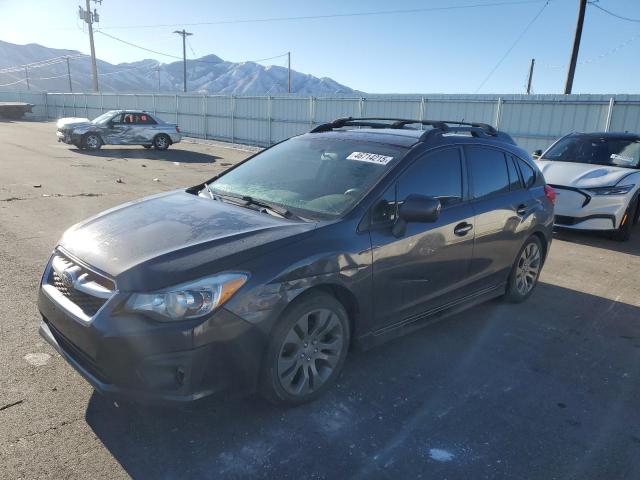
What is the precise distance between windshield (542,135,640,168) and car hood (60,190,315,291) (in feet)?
24.6

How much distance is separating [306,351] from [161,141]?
62.2 feet

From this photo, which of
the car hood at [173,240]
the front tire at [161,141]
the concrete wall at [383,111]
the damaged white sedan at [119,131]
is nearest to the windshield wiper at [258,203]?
the car hood at [173,240]

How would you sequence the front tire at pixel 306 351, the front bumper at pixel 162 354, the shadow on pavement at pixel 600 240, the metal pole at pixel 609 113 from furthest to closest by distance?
the metal pole at pixel 609 113 → the shadow on pavement at pixel 600 240 → the front tire at pixel 306 351 → the front bumper at pixel 162 354

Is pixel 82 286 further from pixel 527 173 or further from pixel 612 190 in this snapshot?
pixel 612 190

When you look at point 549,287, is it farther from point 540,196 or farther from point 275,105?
point 275,105

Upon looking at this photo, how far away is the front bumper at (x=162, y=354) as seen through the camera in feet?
8.16

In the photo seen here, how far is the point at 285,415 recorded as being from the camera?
301cm

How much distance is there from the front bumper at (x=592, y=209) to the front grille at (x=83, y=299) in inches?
292

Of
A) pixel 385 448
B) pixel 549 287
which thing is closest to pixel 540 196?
pixel 549 287

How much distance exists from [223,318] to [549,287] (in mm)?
4520

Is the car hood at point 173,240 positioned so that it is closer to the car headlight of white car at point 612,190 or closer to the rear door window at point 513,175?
the rear door window at point 513,175

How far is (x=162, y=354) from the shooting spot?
2484mm

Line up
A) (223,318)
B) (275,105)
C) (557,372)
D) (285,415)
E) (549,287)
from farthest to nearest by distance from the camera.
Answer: (275,105) < (549,287) < (557,372) < (285,415) < (223,318)

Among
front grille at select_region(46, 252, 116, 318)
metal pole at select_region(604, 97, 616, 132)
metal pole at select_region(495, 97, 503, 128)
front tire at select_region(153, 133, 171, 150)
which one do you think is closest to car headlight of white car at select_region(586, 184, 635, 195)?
metal pole at select_region(604, 97, 616, 132)
